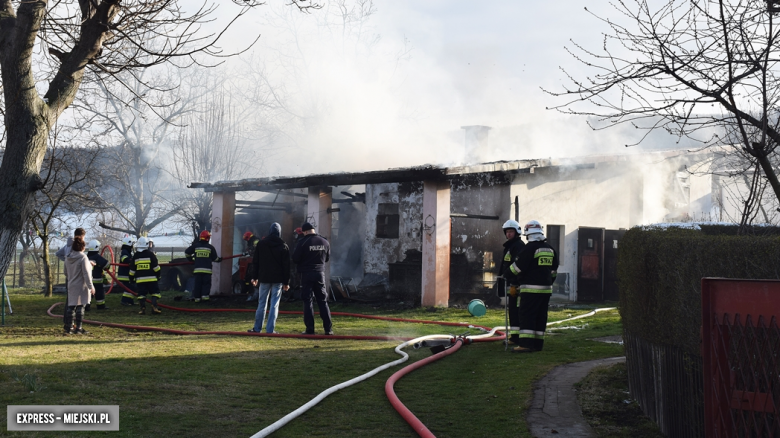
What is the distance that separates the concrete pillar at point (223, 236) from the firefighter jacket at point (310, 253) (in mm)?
9531

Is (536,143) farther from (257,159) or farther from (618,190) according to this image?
(257,159)

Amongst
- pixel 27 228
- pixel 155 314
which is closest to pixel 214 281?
pixel 155 314

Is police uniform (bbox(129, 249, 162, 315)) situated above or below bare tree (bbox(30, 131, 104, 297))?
below

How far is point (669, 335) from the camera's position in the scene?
486cm

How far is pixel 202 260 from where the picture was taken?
17.5 m

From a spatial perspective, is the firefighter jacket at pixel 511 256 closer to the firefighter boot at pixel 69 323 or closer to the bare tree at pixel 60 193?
the firefighter boot at pixel 69 323

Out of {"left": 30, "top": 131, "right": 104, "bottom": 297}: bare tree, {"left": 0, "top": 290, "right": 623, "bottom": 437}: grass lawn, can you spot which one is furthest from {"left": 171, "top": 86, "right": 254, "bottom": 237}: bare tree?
{"left": 0, "top": 290, "right": 623, "bottom": 437}: grass lawn

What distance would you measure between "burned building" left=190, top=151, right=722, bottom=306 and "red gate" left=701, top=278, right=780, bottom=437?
11.8 metres

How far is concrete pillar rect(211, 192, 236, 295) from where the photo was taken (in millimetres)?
20203

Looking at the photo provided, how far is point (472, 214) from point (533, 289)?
28.3 ft

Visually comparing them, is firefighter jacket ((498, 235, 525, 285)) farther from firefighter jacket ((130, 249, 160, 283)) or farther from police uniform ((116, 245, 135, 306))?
police uniform ((116, 245, 135, 306))

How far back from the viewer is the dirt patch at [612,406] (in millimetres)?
5237

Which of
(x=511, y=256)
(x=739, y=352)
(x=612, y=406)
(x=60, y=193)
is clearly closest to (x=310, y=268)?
(x=511, y=256)

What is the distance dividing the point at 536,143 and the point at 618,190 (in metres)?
5.49
